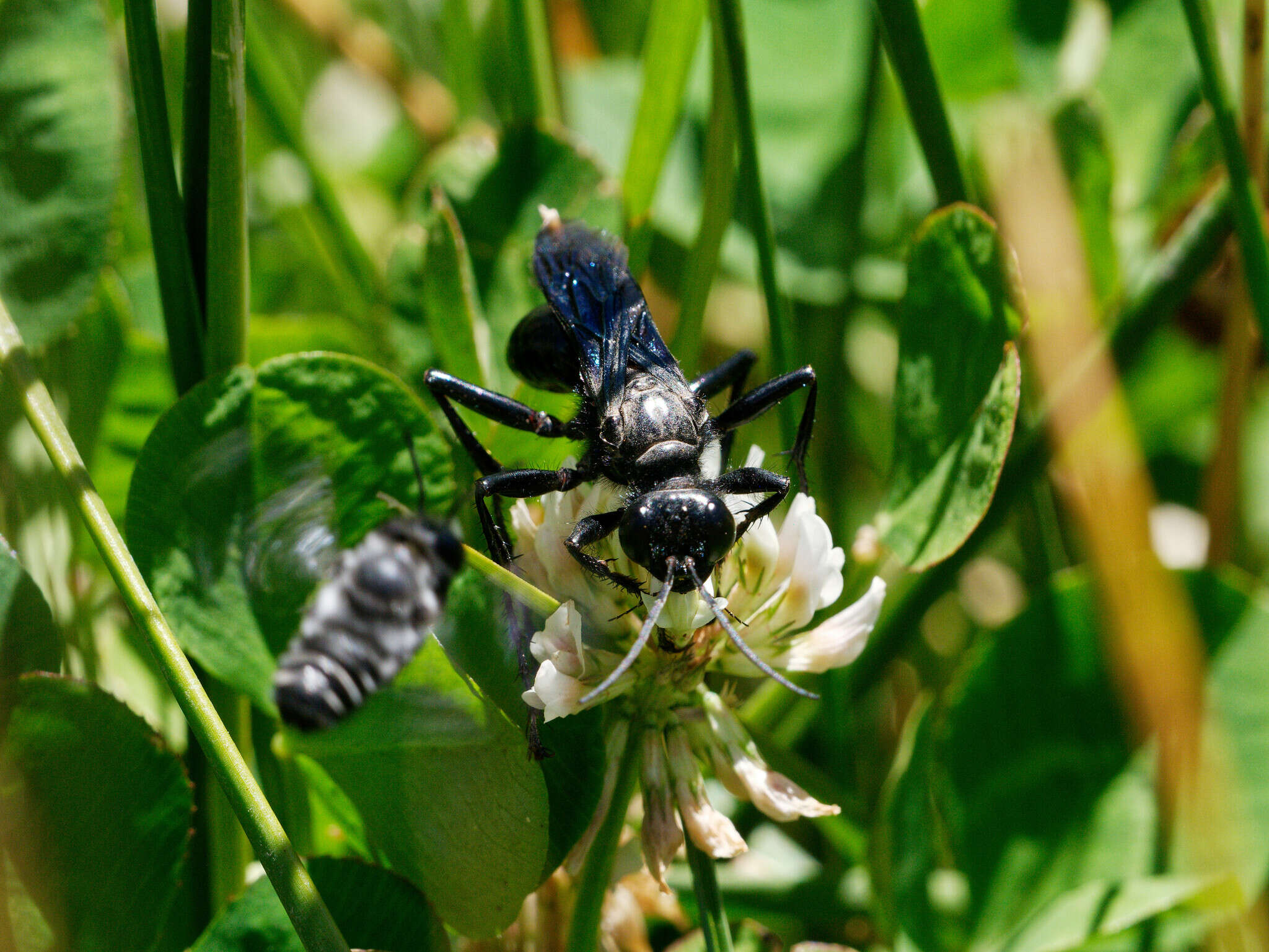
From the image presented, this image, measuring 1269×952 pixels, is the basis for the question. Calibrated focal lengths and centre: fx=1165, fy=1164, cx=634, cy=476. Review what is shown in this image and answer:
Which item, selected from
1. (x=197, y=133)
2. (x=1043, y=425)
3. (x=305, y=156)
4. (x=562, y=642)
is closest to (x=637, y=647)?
(x=562, y=642)

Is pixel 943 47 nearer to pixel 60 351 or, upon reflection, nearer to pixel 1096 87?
pixel 1096 87

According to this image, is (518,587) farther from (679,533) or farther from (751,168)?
(751,168)

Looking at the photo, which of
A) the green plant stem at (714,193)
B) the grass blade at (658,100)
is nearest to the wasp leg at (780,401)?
the green plant stem at (714,193)

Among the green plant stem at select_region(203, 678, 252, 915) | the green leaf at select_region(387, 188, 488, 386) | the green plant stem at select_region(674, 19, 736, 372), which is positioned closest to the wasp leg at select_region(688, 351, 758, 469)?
the green plant stem at select_region(674, 19, 736, 372)

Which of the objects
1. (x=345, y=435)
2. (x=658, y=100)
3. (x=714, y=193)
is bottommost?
(x=345, y=435)

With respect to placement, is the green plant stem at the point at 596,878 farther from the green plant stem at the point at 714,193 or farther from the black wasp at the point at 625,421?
the green plant stem at the point at 714,193

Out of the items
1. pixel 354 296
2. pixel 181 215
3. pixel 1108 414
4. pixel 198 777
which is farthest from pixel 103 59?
pixel 1108 414
